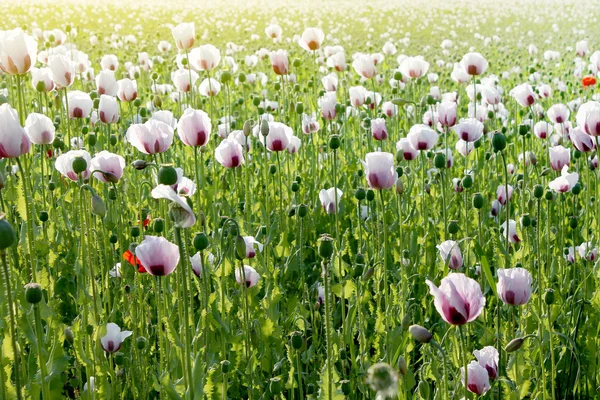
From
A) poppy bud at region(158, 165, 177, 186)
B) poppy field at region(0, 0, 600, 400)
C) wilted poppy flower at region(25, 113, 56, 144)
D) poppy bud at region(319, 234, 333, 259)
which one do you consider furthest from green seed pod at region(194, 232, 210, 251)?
wilted poppy flower at region(25, 113, 56, 144)

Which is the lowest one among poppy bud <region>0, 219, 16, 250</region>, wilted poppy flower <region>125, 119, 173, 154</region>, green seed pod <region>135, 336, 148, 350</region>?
green seed pod <region>135, 336, 148, 350</region>

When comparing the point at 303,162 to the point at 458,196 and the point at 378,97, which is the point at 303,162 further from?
the point at 458,196

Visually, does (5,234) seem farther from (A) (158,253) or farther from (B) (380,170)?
(B) (380,170)

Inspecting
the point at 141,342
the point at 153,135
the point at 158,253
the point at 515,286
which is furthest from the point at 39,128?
the point at 515,286

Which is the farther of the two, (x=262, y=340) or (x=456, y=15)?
(x=456, y=15)

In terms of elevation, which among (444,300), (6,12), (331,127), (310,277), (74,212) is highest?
(6,12)

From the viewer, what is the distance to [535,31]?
1568 centimetres

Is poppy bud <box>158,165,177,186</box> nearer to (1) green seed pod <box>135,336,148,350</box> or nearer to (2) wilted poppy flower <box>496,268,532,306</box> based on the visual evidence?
(1) green seed pod <box>135,336,148,350</box>

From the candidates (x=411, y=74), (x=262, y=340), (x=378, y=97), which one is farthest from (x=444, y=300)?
(x=378, y=97)

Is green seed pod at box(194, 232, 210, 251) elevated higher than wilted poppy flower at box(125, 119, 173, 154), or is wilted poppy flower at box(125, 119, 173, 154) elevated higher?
wilted poppy flower at box(125, 119, 173, 154)

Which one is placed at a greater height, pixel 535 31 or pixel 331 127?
pixel 535 31

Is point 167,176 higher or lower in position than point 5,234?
higher

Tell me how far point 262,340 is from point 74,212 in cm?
113

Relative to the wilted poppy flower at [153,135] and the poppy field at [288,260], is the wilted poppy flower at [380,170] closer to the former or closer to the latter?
the poppy field at [288,260]
